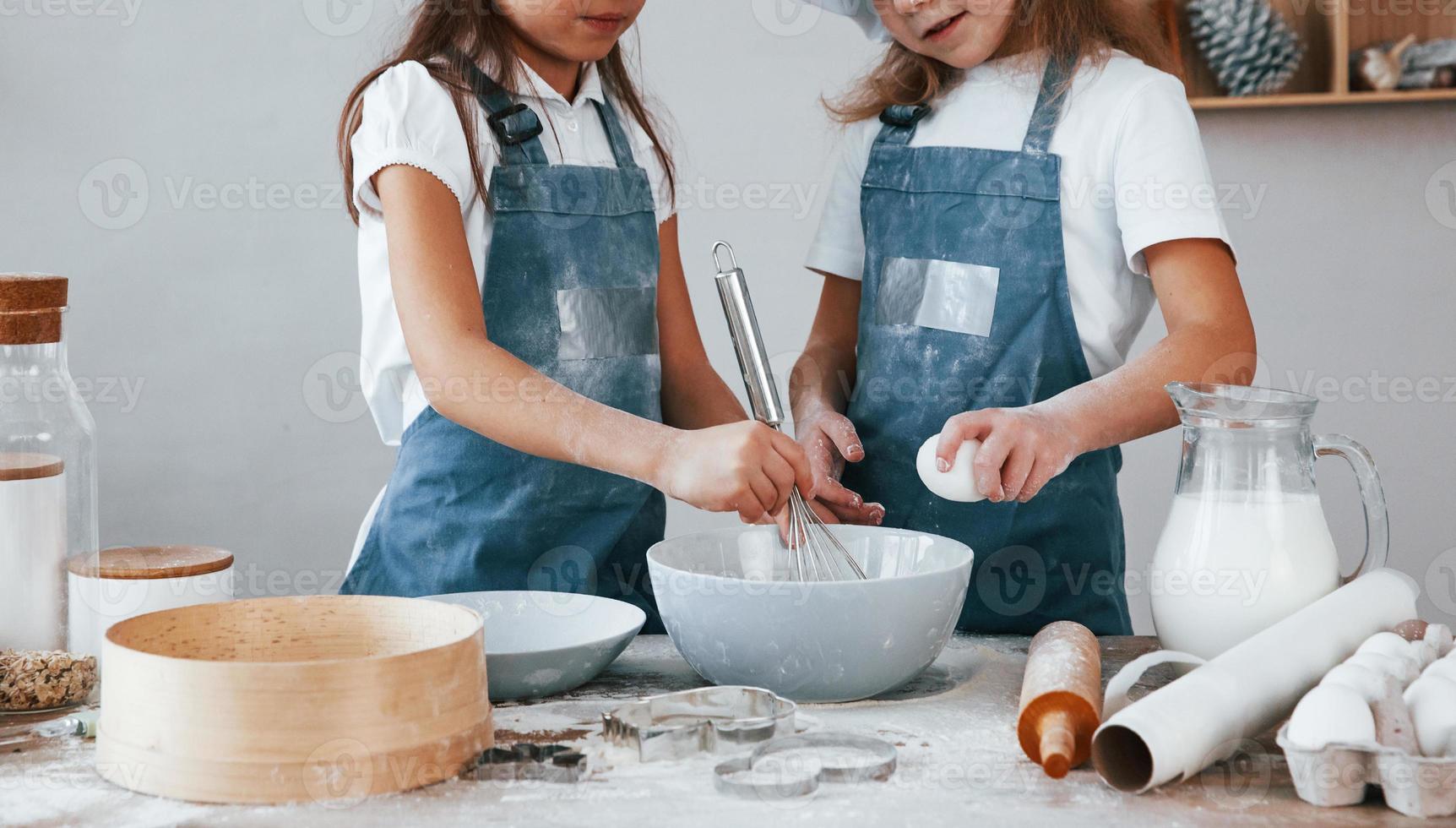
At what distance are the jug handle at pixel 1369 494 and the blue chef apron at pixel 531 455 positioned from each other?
0.59 meters

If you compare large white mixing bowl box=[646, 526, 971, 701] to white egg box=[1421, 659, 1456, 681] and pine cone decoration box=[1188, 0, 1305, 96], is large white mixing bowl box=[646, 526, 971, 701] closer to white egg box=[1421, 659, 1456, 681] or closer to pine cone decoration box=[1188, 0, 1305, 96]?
white egg box=[1421, 659, 1456, 681]

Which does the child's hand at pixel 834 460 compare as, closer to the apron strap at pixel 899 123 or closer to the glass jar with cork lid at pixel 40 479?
the apron strap at pixel 899 123

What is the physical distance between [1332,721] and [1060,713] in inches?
5.3

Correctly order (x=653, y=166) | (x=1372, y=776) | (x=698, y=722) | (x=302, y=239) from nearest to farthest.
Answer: (x=1372, y=776) < (x=698, y=722) < (x=653, y=166) < (x=302, y=239)

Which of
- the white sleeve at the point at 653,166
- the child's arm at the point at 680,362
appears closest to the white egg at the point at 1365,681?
the child's arm at the point at 680,362

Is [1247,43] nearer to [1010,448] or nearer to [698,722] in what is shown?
[1010,448]

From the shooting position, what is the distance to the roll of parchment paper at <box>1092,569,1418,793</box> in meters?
0.67

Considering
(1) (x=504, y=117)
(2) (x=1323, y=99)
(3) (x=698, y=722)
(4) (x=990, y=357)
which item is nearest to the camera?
(3) (x=698, y=722)

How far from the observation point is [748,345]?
935 millimetres

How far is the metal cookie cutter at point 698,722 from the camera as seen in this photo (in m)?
0.74

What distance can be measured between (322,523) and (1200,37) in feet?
5.74

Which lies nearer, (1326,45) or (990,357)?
(990,357)

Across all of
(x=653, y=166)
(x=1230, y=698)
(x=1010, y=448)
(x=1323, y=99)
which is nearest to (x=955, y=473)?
(x=1010, y=448)

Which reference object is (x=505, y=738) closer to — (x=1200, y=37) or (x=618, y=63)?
(x=618, y=63)
